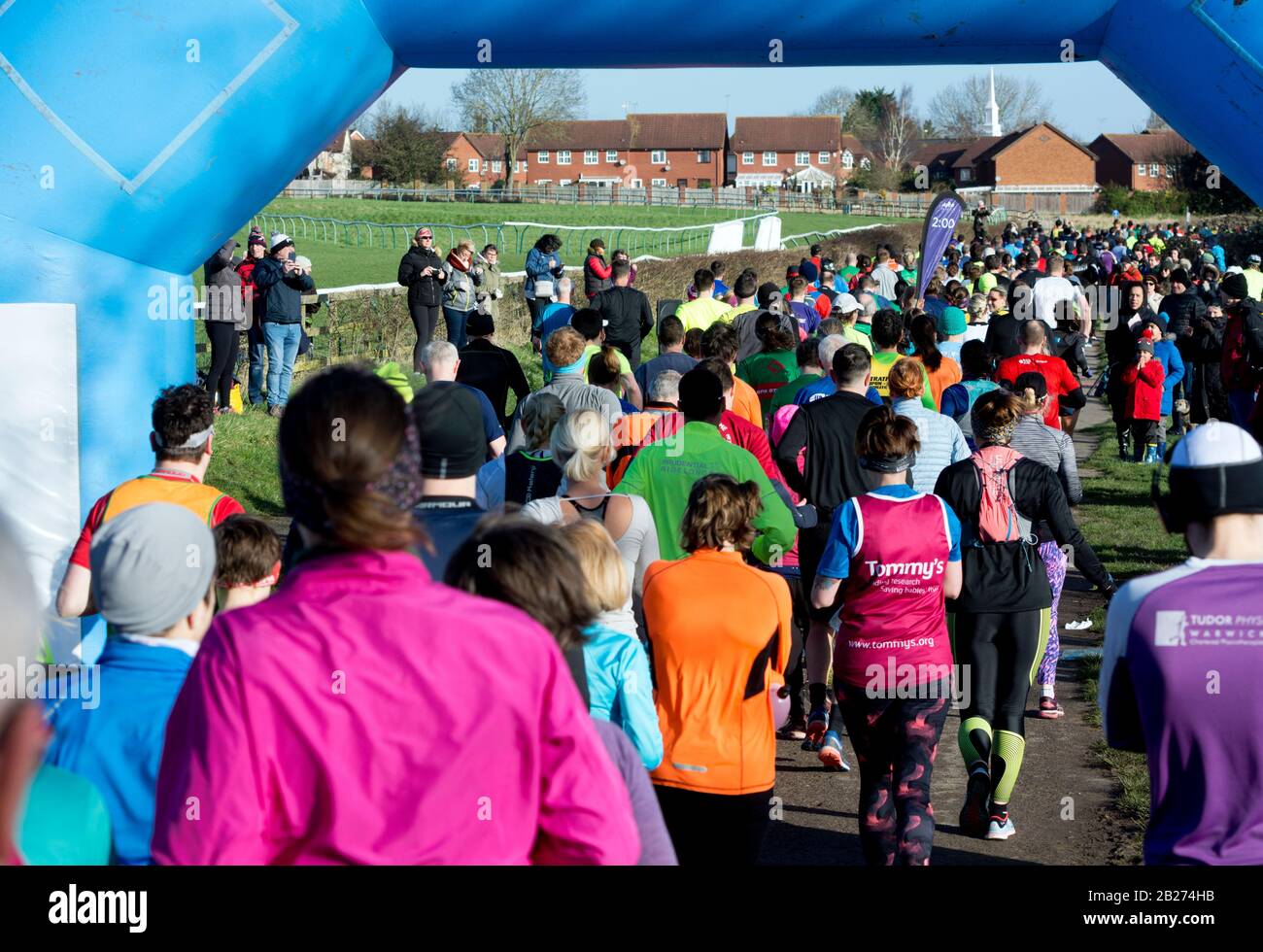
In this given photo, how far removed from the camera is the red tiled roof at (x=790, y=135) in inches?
4621

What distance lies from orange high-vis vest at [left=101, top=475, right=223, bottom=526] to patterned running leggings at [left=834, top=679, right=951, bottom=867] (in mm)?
2278

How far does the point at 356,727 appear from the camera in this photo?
6.70ft

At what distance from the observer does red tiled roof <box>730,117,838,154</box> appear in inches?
4621

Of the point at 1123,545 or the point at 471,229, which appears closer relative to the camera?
the point at 1123,545

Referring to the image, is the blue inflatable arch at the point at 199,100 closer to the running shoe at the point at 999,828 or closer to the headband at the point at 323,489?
the running shoe at the point at 999,828

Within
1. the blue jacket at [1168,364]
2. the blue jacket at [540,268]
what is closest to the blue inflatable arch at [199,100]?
the blue jacket at [1168,364]

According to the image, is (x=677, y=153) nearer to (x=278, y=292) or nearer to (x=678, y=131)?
(x=678, y=131)

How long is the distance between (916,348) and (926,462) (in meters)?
2.36

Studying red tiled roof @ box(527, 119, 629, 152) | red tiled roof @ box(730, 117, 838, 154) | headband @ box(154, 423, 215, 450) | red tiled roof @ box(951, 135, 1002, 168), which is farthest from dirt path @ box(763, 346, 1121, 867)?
red tiled roof @ box(730, 117, 838, 154)

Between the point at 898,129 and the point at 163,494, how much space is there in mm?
129625

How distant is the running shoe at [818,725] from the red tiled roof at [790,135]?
115 metres

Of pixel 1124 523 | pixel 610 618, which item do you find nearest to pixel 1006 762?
pixel 610 618

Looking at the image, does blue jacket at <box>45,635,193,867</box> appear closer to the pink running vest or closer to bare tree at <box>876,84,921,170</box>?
the pink running vest

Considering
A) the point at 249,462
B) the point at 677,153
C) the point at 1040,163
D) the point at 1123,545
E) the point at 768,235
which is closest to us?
the point at 1123,545
